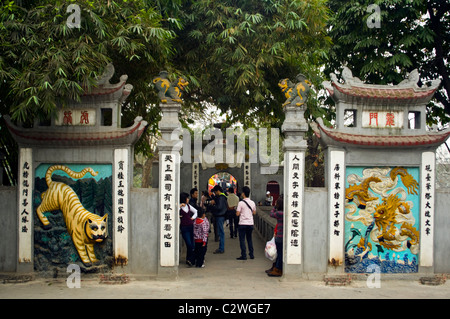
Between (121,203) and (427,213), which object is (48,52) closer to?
(121,203)

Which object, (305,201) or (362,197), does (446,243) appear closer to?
(362,197)

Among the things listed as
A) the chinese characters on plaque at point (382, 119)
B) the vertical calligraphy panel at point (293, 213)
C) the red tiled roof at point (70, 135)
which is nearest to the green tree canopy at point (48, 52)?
the red tiled roof at point (70, 135)

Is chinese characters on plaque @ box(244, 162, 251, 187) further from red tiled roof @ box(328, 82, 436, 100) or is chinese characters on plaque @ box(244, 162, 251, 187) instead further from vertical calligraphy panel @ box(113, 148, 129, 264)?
vertical calligraphy panel @ box(113, 148, 129, 264)

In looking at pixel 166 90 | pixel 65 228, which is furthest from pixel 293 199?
pixel 65 228

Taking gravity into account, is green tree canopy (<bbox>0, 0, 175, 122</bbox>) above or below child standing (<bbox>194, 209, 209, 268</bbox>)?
above

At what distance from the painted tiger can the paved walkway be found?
56 cm

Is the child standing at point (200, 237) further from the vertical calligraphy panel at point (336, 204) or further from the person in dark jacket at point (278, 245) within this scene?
the vertical calligraphy panel at point (336, 204)

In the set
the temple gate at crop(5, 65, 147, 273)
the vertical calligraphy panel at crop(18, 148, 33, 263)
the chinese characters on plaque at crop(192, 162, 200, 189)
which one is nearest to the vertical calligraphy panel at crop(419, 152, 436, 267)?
the temple gate at crop(5, 65, 147, 273)

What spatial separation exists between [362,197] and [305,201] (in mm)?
1043

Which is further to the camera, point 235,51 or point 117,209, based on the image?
point 235,51

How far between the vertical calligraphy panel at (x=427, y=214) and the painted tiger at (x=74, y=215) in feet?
18.8

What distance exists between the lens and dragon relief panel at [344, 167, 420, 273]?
8273 millimetres

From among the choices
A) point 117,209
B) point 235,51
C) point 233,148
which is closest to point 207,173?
point 233,148

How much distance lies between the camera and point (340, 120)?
8383mm
